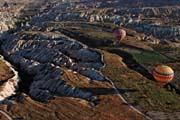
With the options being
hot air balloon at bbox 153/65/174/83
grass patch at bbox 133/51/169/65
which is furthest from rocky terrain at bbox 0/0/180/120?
hot air balloon at bbox 153/65/174/83

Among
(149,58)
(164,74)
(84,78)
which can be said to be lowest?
(149,58)

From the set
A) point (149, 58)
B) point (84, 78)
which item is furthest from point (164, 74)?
point (149, 58)

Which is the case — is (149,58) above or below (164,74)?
below

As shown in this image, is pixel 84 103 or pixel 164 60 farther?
pixel 164 60

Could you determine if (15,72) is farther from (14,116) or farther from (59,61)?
(14,116)

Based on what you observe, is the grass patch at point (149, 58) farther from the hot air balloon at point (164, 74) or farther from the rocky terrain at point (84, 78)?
the hot air balloon at point (164, 74)

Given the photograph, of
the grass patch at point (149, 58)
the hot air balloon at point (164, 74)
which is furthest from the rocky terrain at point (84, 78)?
the hot air balloon at point (164, 74)

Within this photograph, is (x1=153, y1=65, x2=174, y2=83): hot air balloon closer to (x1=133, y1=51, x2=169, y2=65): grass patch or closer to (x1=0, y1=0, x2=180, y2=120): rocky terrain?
(x1=0, y1=0, x2=180, y2=120): rocky terrain

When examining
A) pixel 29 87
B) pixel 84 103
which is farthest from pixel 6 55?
pixel 84 103

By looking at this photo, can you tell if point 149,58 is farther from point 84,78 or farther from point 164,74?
point 164,74

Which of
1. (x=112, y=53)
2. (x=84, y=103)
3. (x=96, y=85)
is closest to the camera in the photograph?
(x=84, y=103)

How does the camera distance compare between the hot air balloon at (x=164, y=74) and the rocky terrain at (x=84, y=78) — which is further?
the hot air balloon at (x=164, y=74)
